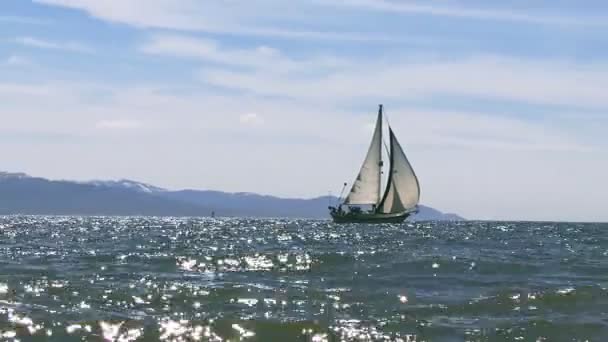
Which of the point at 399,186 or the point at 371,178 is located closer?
the point at 399,186

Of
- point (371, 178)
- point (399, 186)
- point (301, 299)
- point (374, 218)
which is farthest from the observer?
point (374, 218)

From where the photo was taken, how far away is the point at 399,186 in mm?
113875

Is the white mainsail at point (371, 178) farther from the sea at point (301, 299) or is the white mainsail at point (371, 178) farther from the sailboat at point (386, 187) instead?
the sea at point (301, 299)

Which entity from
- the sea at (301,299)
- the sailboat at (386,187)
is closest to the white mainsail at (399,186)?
the sailboat at (386,187)

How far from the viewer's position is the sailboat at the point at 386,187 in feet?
365

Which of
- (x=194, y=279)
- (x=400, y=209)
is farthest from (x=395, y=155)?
(x=194, y=279)

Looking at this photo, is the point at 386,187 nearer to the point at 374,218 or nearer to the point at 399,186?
the point at 399,186

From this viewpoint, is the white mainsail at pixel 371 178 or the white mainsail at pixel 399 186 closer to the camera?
the white mainsail at pixel 399 186

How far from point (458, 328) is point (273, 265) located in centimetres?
1939

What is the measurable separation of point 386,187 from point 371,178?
252 centimetres

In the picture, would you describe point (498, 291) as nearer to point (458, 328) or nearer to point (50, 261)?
point (458, 328)

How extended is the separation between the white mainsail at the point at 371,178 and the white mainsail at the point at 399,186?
79.8 inches

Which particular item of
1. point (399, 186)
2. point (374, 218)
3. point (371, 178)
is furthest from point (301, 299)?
point (374, 218)


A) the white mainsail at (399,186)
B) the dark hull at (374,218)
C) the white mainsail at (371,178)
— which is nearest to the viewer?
the white mainsail at (399,186)
